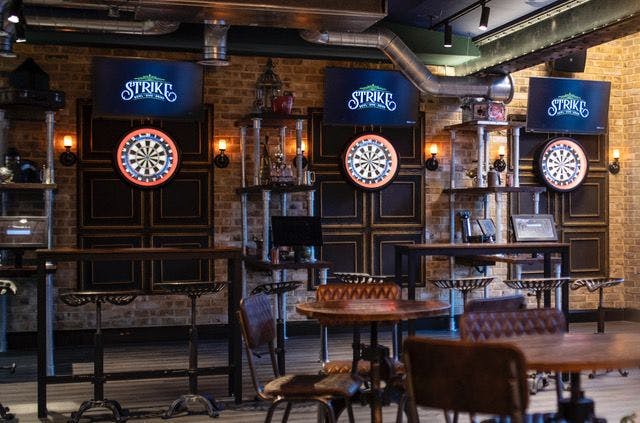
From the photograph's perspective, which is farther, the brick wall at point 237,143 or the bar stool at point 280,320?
the brick wall at point 237,143

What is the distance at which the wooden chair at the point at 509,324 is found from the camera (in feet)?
13.1

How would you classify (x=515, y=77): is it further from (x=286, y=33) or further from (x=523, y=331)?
(x=523, y=331)

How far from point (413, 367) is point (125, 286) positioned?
648cm

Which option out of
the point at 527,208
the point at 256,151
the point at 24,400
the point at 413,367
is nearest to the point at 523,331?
the point at 413,367

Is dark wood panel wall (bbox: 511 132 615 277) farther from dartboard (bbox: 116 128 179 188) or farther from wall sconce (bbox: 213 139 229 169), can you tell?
dartboard (bbox: 116 128 179 188)

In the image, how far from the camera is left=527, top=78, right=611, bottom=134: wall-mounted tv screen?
10109 millimetres

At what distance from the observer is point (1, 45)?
7.31 m

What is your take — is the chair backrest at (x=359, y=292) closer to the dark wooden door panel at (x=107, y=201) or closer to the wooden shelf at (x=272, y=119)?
the wooden shelf at (x=272, y=119)

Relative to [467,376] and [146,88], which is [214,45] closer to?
[146,88]

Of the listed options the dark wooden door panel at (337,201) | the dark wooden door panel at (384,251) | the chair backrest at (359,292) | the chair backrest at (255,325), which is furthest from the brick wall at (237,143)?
the chair backrest at (255,325)

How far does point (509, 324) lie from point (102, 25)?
5671 mm

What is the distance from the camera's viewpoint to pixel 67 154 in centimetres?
894

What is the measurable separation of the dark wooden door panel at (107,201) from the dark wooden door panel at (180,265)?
36 cm

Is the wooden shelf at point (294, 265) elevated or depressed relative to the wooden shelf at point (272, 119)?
depressed
